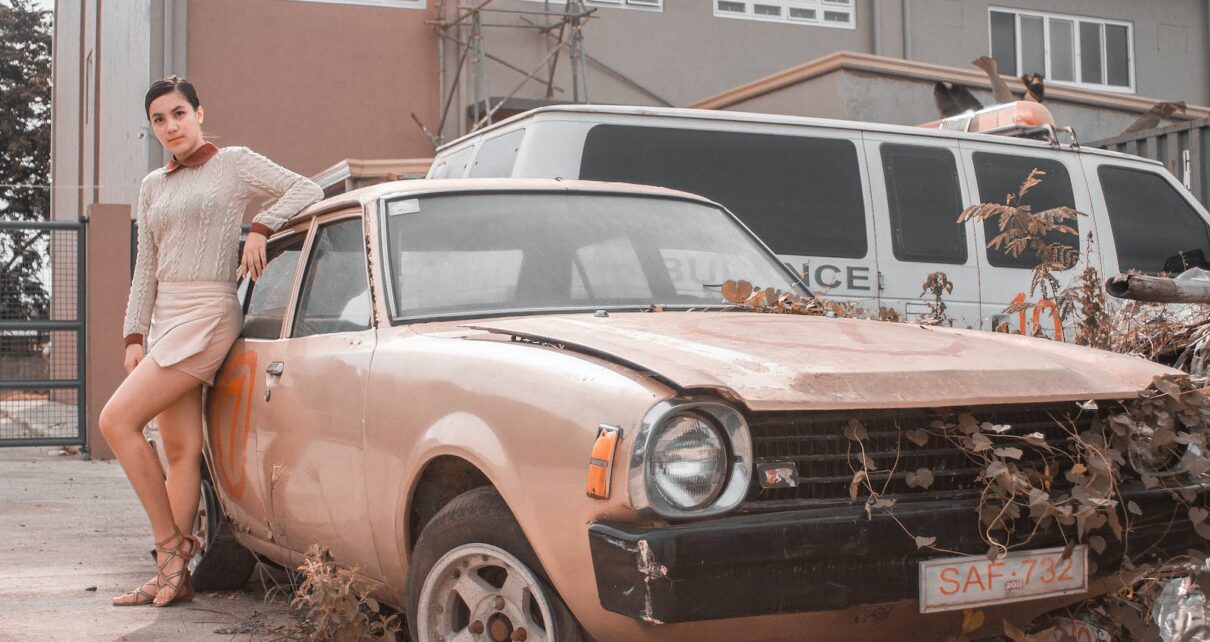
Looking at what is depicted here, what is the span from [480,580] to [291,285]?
1841 mm

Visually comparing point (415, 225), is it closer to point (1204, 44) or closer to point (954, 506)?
point (954, 506)

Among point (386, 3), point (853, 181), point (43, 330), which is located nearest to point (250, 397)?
point (853, 181)

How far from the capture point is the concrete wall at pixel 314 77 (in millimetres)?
16016

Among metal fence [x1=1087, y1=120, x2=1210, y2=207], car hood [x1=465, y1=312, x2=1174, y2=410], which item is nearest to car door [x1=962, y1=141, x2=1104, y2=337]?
metal fence [x1=1087, y1=120, x2=1210, y2=207]

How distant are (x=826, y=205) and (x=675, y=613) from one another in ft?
15.9

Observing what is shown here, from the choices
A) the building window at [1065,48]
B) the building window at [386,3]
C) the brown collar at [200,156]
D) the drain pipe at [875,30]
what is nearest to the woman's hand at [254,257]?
the brown collar at [200,156]

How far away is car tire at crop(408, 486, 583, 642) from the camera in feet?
9.80

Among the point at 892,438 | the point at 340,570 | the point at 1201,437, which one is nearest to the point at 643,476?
the point at 892,438

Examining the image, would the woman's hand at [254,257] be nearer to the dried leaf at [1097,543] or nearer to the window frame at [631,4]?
the dried leaf at [1097,543]

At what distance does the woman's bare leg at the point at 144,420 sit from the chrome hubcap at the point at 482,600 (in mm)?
1935

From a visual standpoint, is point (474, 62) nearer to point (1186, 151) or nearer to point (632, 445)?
point (1186, 151)

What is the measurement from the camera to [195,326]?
4.83 meters

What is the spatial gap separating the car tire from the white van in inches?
138

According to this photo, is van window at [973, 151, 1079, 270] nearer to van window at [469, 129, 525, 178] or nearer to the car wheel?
van window at [469, 129, 525, 178]
